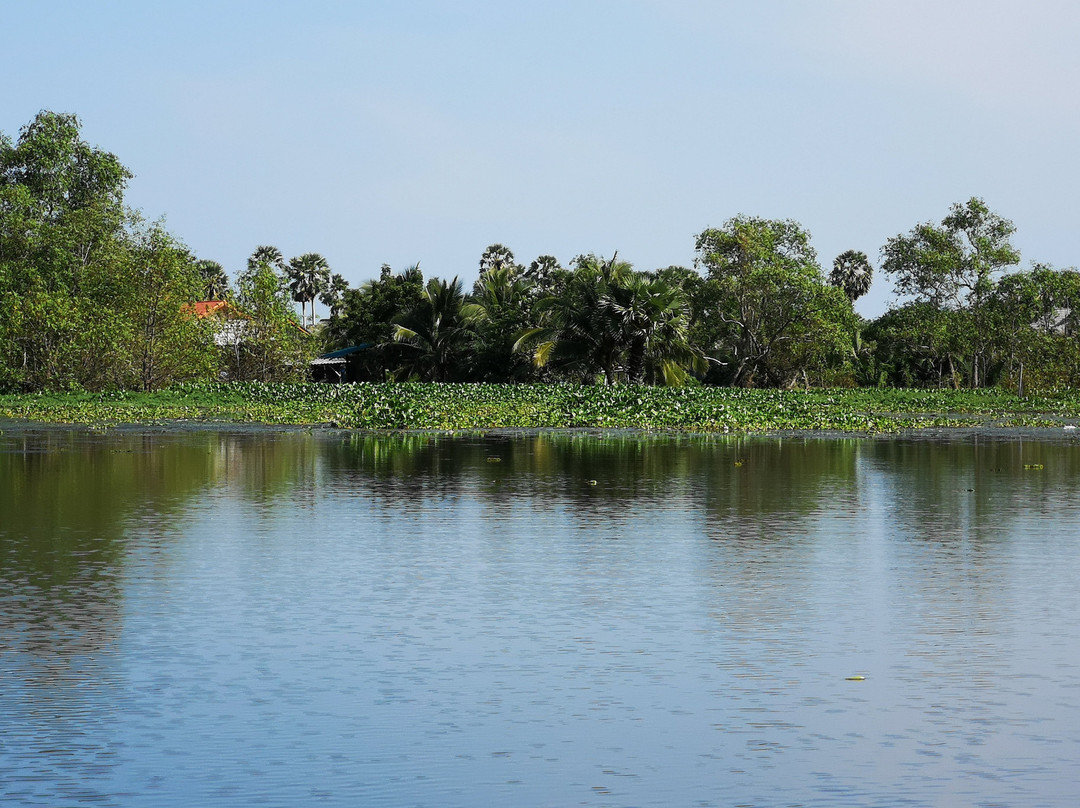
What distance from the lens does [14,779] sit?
6.61 meters

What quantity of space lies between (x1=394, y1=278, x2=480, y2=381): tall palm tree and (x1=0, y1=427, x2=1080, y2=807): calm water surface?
46385mm

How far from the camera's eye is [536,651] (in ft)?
31.3

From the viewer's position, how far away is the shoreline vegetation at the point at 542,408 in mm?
43438

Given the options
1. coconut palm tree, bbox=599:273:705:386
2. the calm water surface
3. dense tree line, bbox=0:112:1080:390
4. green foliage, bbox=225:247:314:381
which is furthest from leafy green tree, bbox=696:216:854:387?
the calm water surface

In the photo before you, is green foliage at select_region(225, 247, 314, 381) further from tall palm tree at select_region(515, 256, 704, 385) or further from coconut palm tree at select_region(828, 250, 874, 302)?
coconut palm tree at select_region(828, 250, 874, 302)

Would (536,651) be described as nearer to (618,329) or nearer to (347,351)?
(618,329)

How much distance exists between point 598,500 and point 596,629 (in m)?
9.61

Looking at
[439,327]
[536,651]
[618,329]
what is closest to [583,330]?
[618,329]

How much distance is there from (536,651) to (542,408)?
128 ft

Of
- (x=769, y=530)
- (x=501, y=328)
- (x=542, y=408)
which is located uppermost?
(x=501, y=328)

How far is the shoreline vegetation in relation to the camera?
43438 millimetres

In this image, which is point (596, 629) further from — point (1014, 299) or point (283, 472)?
point (1014, 299)

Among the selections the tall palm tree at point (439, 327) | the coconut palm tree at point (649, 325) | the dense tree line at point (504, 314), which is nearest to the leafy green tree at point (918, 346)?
the dense tree line at point (504, 314)

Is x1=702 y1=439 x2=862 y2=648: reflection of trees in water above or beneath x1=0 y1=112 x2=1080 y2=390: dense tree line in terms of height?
beneath
